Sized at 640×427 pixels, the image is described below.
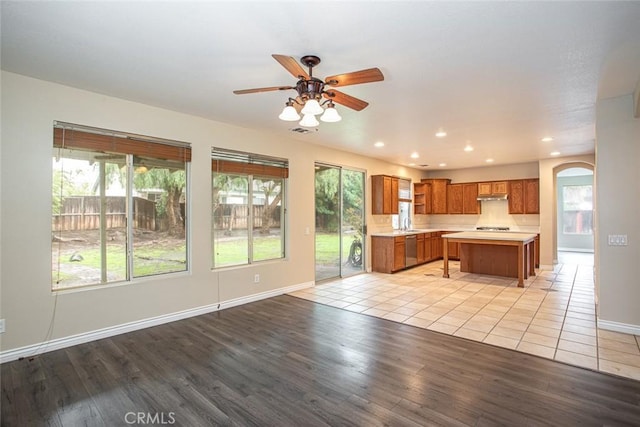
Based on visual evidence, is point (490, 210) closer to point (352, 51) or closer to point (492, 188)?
point (492, 188)

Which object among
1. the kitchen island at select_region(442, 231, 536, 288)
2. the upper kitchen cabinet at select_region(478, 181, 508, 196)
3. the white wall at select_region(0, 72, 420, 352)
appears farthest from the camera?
the upper kitchen cabinet at select_region(478, 181, 508, 196)

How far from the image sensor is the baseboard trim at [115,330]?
3012mm

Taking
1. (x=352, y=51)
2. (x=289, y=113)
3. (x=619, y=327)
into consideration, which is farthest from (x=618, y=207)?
(x=289, y=113)

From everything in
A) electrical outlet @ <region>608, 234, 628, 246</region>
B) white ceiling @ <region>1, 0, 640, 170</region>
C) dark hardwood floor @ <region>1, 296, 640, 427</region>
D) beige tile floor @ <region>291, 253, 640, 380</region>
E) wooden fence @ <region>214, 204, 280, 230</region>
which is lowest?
dark hardwood floor @ <region>1, 296, 640, 427</region>

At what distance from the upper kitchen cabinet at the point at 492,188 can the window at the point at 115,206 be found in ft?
24.9

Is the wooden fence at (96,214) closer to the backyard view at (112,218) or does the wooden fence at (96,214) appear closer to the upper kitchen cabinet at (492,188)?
the backyard view at (112,218)

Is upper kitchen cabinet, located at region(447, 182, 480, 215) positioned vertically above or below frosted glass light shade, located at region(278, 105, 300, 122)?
below

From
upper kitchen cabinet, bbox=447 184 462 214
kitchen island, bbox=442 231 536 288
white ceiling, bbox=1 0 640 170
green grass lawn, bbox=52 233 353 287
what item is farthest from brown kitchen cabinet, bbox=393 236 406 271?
white ceiling, bbox=1 0 640 170

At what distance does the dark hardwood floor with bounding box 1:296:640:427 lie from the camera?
2148mm

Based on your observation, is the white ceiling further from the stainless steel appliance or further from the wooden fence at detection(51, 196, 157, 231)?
the stainless steel appliance

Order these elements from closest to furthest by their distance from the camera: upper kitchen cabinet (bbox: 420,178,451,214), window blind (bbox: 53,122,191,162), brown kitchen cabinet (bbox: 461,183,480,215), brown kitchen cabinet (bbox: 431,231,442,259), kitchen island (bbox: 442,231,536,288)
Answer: window blind (bbox: 53,122,191,162) < kitchen island (bbox: 442,231,536,288) < brown kitchen cabinet (bbox: 431,231,442,259) < brown kitchen cabinet (bbox: 461,183,480,215) < upper kitchen cabinet (bbox: 420,178,451,214)

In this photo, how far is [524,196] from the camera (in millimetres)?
8109

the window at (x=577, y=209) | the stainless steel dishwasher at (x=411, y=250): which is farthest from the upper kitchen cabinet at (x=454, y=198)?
the window at (x=577, y=209)

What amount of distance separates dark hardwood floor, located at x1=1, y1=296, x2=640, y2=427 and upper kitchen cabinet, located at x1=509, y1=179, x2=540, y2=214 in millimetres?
6177
